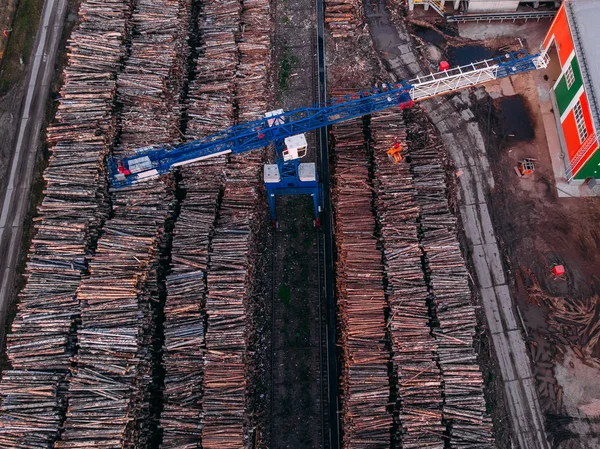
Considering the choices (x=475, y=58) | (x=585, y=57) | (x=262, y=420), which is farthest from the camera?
(x=475, y=58)

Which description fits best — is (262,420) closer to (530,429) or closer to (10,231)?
(530,429)

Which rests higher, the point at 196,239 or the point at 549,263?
the point at 196,239

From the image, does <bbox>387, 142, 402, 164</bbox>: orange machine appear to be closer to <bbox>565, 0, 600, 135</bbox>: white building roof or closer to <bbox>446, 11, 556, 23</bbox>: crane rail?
<bbox>565, 0, 600, 135</bbox>: white building roof

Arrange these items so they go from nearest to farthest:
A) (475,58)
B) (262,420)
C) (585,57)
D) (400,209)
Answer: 1. (262,420)
2. (400,209)
3. (585,57)
4. (475,58)

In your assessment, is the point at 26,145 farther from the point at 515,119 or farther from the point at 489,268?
the point at 515,119

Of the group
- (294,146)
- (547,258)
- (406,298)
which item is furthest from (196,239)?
(547,258)

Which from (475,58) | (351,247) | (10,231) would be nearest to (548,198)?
(475,58)
